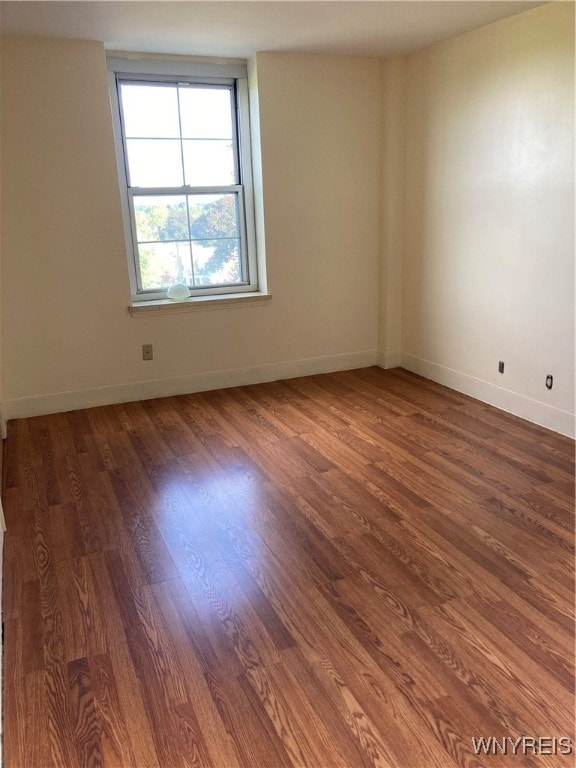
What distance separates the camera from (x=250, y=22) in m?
3.24

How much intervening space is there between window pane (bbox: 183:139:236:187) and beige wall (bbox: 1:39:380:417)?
33 centimetres

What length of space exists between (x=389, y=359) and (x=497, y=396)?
3.73ft

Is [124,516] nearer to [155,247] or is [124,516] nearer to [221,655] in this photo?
[221,655]

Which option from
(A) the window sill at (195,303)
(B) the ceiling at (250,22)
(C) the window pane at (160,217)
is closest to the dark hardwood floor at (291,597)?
(A) the window sill at (195,303)

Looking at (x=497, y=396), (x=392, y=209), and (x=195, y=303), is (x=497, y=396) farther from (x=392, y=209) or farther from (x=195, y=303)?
(x=195, y=303)

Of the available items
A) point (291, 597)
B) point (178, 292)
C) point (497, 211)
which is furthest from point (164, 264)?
point (291, 597)

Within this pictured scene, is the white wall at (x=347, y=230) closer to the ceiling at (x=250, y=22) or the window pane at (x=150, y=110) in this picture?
the ceiling at (x=250, y=22)

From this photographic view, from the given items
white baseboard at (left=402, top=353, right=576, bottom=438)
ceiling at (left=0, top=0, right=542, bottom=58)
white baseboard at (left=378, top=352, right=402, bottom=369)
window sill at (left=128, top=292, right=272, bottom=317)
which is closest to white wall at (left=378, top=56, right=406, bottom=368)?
white baseboard at (left=378, top=352, right=402, bottom=369)

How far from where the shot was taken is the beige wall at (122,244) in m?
3.62

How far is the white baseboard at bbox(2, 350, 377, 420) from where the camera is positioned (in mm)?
3963

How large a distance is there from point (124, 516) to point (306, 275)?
2509 mm

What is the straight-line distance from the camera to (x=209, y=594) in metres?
2.11

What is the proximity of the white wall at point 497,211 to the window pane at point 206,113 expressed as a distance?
136cm

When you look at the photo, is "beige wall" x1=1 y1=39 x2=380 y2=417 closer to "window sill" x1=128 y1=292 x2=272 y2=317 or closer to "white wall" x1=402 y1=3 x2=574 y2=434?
"window sill" x1=128 y1=292 x2=272 y2=317
